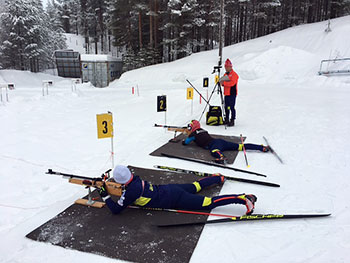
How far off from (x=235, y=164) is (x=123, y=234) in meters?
3.17

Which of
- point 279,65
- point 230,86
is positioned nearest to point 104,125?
point 230,86

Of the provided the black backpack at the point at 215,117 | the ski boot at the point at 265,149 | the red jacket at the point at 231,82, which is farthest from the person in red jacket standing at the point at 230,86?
the ski boot at the point at 265,149

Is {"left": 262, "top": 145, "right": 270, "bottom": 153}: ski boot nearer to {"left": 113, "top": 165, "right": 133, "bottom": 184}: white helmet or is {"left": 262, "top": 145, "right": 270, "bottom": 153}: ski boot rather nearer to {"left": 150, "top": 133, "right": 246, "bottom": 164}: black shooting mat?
{"left": 150, "top": 133, "right": 246, "bottom": 164}: black shooting mat

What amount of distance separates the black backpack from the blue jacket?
5510 mm

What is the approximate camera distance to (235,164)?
19.0ft

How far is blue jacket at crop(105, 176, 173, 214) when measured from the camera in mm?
3725

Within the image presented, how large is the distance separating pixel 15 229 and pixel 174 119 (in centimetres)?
714

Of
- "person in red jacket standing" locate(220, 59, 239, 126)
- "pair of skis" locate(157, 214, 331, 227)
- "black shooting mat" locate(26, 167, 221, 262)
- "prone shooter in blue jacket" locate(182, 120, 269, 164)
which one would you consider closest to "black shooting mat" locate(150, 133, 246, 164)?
"prone shooter in blue jacket" locate(182, 120, 269, 164)

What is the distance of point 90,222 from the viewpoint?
3752mm

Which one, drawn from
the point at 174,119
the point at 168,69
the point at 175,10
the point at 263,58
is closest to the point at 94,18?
the point at 175,10

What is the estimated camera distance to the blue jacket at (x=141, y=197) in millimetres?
3725

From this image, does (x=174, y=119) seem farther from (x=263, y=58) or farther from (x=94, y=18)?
(x=94, y=18)

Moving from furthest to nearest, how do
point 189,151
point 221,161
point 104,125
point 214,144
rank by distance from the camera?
point 189,151 < point 214,144 < point 221,161 < point 104,125

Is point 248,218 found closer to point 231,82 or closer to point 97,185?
point 97,185
